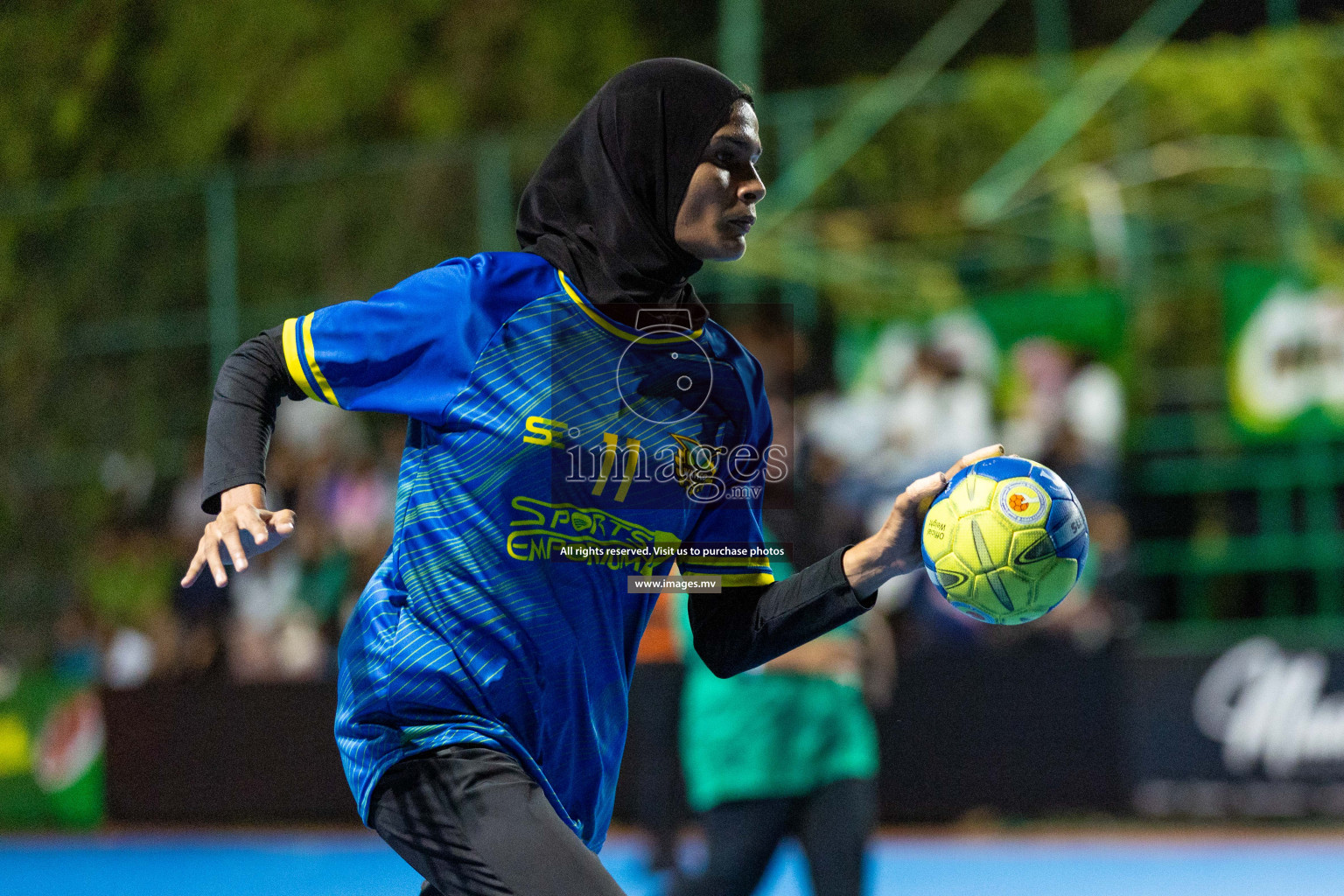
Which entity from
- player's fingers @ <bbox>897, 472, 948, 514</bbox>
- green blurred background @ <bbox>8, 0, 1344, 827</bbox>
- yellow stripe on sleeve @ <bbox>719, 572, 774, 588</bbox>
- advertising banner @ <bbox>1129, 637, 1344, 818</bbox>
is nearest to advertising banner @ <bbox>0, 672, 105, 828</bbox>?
green blurred background @ <bbox>8, 0, 1344, 827</bbox>

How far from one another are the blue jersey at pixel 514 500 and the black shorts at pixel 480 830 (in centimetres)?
4

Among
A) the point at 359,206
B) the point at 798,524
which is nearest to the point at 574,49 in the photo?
the point at 359,206

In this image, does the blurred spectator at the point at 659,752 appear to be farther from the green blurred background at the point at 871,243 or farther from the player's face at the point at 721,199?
the player's face at the point at 721,199

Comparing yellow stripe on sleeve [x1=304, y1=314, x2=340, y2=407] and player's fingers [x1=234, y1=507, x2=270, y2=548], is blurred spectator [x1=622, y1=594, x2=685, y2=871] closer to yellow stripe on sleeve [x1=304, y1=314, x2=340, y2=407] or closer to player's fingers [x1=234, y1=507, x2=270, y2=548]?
yellow stripe on sleeve [x1=304, y1=314, x2=340, y2=407]

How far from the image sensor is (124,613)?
42.9 feet

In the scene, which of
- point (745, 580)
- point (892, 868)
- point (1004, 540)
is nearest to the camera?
point (1004, 540)

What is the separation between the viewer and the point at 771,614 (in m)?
3.24

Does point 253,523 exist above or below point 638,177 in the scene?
below

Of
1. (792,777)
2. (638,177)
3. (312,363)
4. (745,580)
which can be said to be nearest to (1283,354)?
(792,777)

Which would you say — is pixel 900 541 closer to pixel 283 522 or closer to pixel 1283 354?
pixel 283 522

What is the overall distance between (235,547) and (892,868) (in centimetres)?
687

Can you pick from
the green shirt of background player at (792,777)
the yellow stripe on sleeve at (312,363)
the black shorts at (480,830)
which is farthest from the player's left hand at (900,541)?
the green shirt of background player at (792,777)

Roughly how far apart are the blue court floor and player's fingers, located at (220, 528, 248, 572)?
5132 millimetres

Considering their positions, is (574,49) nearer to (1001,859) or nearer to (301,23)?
(301,23)
